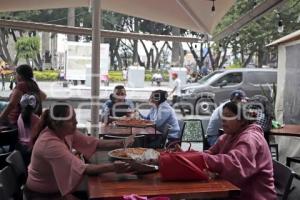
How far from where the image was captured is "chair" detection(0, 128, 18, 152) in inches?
174

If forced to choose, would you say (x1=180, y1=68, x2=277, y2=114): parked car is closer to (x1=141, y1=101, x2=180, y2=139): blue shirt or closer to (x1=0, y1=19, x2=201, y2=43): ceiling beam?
(x1=0, y1=19, x2=201, y2=43): ceiling beam

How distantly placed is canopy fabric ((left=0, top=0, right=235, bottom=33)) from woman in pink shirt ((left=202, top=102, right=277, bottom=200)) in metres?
3.26

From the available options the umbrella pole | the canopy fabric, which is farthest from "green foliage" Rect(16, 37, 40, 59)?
the umbrella pole

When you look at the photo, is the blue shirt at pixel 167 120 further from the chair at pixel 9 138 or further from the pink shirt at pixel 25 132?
the chair at pixel 9 138

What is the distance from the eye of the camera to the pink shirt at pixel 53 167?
8.39 feet

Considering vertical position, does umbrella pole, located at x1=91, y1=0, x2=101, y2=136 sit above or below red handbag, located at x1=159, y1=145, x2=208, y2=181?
above

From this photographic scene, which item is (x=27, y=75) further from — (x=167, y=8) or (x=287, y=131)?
(x=287, y=131)

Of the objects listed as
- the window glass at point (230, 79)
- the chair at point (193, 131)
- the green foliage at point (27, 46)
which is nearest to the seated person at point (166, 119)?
the chair at point (193, 131)

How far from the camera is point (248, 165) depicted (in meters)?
2.73

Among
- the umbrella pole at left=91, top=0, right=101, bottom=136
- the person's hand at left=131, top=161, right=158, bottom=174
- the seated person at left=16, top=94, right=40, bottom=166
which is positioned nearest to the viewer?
the person's hand at left=131, top=161, right=158, bottom=174

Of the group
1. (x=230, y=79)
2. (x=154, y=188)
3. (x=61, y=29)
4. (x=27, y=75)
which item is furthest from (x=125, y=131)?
(x=230, y=79)

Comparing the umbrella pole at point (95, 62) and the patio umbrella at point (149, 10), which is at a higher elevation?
the patio umbrella at point (149, 10)

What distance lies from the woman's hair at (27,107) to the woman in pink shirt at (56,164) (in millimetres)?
1657

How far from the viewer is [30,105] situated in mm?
4535
